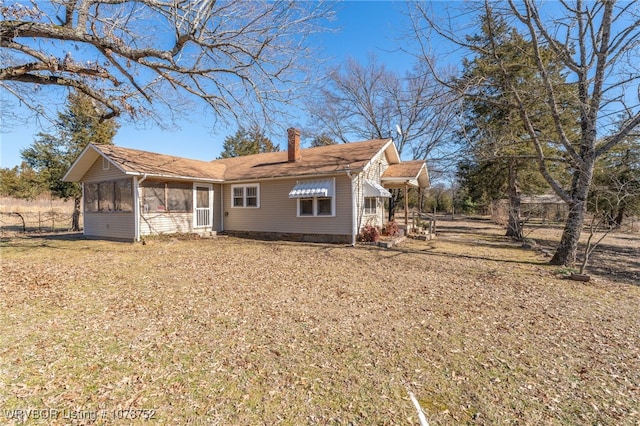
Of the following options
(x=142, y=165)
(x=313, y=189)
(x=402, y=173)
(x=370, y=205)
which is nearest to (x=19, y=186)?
(x=142, y=165)

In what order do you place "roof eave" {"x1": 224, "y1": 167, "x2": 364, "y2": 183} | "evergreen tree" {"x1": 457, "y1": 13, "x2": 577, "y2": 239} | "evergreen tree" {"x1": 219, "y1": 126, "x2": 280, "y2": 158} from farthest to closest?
1. "evergreen tree" {"x1": 219, "y1": 126, "x2": 280, "y2": 158}
2. "roof eave" {"x1": 224, "y1": 167, "x2": 364, "y2": 183}
3. "evergreen tree" {"x1": 457, "y1": 13, "x2": 577, "y2": 239}

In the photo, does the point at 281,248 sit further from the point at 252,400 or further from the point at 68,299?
the point at 252,400

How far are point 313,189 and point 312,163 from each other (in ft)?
6.73

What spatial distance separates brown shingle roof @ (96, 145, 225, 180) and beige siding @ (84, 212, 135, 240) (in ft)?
7.15

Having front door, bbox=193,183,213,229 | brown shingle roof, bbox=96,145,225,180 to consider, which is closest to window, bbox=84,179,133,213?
brown shingle roof, bbox=96,145,225,180

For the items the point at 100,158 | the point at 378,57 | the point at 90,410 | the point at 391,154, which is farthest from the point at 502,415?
the point at 378,57

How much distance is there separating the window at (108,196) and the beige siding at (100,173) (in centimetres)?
21

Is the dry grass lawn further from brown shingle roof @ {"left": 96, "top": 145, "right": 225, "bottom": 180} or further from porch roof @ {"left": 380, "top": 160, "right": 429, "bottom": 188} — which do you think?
porch roof @ {"left": 380, "top": 160, "right": 429, "bottom": 188}

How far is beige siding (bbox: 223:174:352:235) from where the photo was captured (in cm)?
1327

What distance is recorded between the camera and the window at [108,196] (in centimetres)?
1377

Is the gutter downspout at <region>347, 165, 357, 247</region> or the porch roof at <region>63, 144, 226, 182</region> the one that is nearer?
the gutter downspout at <region>347, 165, 357, 247</region>

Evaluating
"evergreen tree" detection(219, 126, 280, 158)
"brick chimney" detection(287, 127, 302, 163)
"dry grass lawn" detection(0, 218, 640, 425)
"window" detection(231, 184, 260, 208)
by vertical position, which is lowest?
"dry grass lawn" detection(0, 218, 640, 425)

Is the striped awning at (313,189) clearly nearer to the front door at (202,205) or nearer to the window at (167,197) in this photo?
the front door at (202,205)

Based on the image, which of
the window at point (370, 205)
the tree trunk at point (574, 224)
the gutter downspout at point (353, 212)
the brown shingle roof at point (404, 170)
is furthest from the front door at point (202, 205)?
the tree trunk at point (574, 224)
